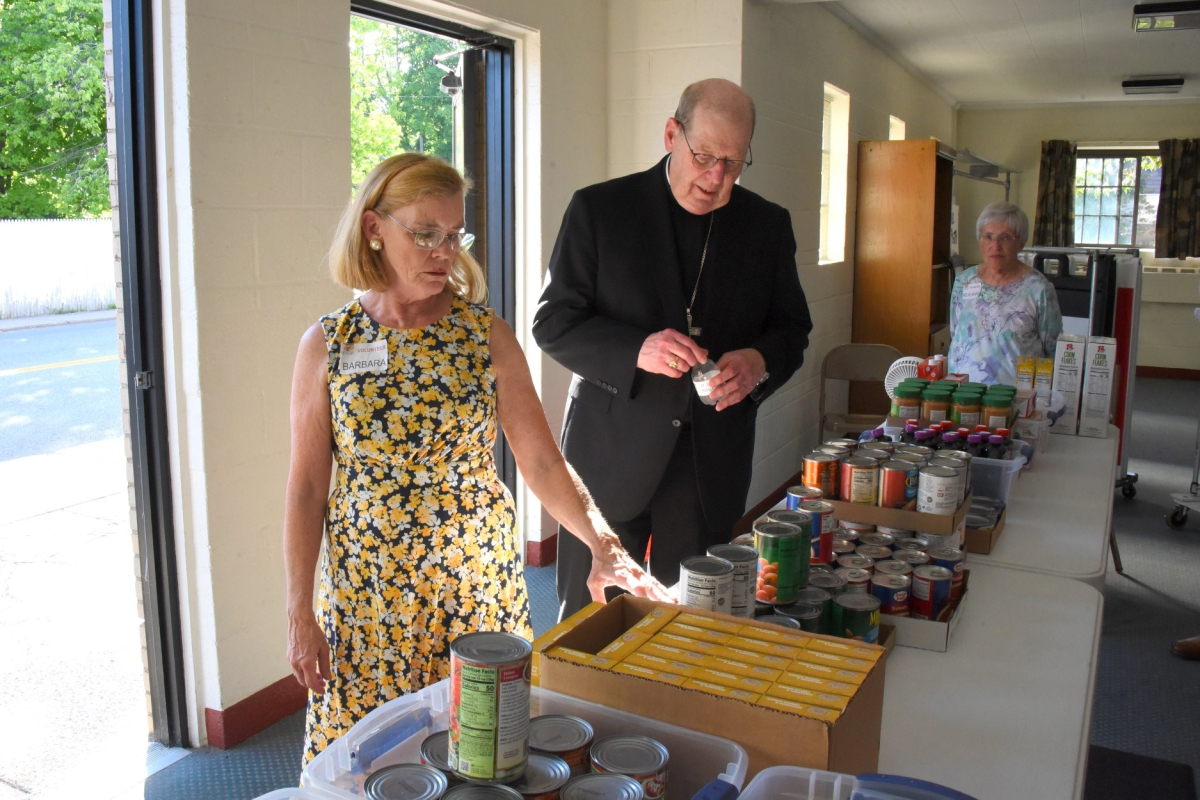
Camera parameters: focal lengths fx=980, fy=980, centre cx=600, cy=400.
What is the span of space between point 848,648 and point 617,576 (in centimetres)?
60

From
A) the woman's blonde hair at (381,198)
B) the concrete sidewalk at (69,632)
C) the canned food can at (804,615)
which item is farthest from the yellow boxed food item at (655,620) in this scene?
the concrete sidewalk at (69,632)

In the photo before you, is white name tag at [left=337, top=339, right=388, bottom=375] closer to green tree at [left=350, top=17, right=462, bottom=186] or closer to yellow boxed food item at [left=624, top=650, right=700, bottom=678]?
yellow boxed food item at [left=624, top=650, right=700, bottom=678]

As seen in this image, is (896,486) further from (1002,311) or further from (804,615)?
(1002,311)

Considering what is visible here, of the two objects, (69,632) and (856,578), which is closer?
(856,578)

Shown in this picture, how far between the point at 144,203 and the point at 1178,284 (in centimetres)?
1063

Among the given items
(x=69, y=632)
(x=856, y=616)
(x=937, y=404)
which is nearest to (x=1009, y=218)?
(x=937, y=404)

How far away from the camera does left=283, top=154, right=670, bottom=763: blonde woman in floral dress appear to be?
66.1 inches

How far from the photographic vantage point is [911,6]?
5.59 m

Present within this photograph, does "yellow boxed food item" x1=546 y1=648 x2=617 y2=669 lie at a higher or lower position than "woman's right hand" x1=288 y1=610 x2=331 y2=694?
higher

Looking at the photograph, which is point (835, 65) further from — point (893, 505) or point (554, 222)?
point (893, 505)

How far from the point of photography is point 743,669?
1.06m

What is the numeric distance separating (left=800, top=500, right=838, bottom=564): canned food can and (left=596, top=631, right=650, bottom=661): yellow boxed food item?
0.60 m

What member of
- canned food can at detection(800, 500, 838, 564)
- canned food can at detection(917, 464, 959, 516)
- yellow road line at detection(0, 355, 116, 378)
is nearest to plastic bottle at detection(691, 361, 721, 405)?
canned food can at detection(800, 500, 838, 564)

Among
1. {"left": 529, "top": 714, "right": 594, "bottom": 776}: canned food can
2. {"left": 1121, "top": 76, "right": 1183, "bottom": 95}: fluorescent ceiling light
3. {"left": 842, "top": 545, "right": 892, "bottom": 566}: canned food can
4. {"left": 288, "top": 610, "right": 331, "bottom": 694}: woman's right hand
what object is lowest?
{"left": 288, "top": 610, "right": 331, "bottom": 694}: woman's right hand
